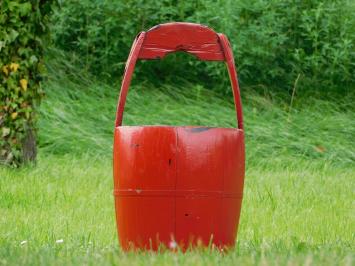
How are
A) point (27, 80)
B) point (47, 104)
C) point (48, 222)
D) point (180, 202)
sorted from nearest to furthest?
point (180, 202) < point (48, 222) < point (27, 80) < point (47, 104)

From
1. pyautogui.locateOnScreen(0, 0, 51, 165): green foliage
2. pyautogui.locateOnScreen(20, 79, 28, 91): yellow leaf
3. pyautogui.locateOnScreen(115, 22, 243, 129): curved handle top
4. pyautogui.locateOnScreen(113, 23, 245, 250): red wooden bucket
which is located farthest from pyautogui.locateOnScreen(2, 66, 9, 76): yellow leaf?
pyautogui.locateOnScreen(113, 23, 245, 250): red wooden bucket

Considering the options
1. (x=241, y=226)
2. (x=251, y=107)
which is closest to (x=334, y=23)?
(x=251, y=107)

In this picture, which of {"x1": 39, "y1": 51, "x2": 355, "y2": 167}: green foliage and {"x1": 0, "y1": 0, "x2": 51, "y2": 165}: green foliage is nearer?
{"x1": 0, "y1": 0, "x2": 51, "y2": 165}: green foliage

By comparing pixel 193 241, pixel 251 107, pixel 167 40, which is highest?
pixel 167 40

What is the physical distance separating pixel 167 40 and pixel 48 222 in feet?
6.02

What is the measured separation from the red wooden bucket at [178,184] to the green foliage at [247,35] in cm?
648

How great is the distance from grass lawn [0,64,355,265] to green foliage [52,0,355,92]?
1.34ft

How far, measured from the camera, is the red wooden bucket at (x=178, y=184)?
12.3ft

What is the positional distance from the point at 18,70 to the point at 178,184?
4022 millimetres

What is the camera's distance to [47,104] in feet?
31.8

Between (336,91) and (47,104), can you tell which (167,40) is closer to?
(47,104)

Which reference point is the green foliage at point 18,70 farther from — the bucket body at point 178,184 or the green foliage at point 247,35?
the bucket body at point 178,184

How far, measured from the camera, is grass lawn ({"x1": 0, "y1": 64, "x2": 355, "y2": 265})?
13.1 feet

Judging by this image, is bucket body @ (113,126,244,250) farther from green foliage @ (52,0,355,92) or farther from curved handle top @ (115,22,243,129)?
green foliage @ (52,0,355,92)
